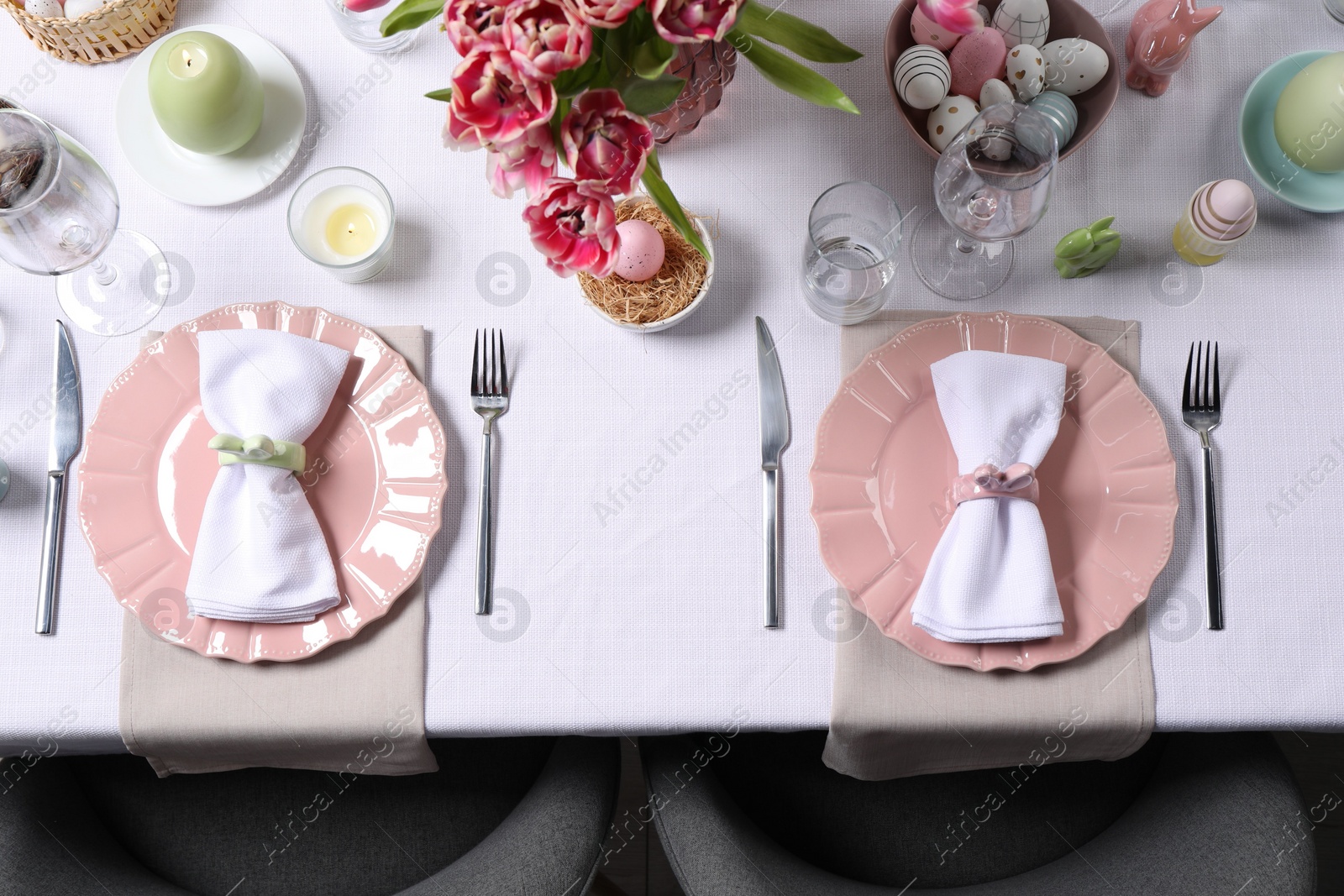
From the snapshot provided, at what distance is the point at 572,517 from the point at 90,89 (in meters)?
0.64

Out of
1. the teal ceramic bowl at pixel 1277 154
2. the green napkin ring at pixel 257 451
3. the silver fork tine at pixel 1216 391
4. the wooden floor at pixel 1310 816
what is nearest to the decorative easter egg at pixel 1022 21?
the teal ceramic bowl at pixel 1277 154

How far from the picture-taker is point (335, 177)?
2.68 ft

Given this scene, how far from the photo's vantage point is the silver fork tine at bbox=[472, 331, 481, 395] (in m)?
0.81

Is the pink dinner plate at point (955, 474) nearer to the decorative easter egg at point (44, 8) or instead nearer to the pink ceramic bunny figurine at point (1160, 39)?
the pink ceramic bunny figurine at point (1160, 39)

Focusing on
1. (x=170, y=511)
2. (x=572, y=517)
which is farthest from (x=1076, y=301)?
(x=170, y=511)

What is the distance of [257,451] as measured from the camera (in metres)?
0.73

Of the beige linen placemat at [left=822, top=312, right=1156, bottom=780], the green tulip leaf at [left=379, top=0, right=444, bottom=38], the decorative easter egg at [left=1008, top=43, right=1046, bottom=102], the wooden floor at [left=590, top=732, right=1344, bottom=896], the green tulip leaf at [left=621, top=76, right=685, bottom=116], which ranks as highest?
the green tulip leaf at [left=379, top=0, right=444, bottom=38]

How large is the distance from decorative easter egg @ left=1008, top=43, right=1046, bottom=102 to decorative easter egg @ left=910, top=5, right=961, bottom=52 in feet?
0.18

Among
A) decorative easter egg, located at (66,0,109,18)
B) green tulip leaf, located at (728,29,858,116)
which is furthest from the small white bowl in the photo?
decorative easter egg, located at (66,0,109,18)

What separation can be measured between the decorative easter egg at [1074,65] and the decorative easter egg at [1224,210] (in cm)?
15

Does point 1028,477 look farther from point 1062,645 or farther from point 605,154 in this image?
point 605,154

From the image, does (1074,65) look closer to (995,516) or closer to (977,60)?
(977,60)

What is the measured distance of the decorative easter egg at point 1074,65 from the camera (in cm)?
79

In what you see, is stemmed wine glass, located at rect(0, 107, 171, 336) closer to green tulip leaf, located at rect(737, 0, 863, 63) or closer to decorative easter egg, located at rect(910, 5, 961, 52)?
green tulip leaf, located at rect(737, 0, 863, 63)
